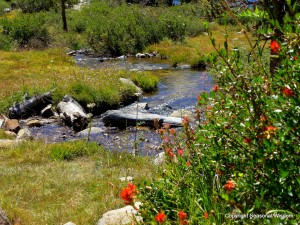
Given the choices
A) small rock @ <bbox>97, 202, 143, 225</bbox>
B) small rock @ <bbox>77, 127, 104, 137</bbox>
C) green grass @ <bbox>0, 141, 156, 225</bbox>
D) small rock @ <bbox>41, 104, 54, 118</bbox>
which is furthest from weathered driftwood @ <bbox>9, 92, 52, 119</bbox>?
small rock @ <bbox>97, 202, 143, 225</bbox>

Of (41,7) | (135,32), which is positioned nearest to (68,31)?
(135,32)

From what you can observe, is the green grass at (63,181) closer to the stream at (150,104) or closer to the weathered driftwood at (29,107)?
the stream at (150,104)

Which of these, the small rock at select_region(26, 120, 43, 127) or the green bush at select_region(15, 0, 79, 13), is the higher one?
the green bush at select_region(15, 0, 79, 13)

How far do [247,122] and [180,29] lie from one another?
3113 cm

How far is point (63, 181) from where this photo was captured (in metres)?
6.98

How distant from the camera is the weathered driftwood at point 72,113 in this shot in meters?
13.2

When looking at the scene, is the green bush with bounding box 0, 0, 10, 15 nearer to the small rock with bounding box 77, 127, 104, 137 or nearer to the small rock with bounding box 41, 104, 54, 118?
the small rock with bounding box 41, 104, 54, 118

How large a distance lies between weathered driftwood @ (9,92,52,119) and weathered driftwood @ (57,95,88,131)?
0.89 m

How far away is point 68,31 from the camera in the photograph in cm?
3950

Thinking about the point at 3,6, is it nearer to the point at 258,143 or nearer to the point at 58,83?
the point at 58,83

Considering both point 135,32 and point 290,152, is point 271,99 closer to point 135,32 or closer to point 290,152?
point 290,152

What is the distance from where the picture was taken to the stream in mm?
11040

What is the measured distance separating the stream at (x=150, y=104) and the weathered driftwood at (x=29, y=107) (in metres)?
1.38

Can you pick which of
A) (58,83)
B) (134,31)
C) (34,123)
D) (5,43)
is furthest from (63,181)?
(5,43)
